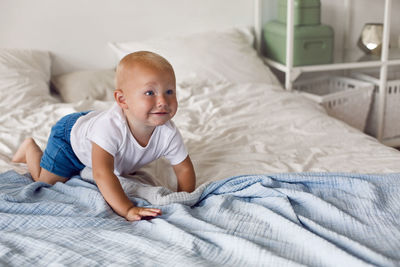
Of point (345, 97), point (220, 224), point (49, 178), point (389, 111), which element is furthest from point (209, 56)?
point (220, 224)

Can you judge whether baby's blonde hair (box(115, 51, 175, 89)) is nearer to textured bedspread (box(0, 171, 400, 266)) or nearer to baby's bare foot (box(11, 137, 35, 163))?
textured bedspread (box(0, 171, 400, 266))

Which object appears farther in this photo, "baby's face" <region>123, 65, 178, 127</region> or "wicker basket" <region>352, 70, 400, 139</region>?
"wicker basket" <region>352, 70, 400, 139</region>

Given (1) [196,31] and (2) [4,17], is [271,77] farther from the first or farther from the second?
(2) [4,17]

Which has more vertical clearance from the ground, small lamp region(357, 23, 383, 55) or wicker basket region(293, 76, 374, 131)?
small lamp region(357, 23, 383, 55)

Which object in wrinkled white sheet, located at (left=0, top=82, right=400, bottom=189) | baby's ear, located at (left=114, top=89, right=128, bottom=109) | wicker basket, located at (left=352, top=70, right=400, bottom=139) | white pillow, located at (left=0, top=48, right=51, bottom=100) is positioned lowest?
wicker basket, located at (left=352, top=70, right=400, bottom=139)

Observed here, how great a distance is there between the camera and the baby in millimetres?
1217

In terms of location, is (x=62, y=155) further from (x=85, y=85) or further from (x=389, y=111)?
(x=389, y=111)

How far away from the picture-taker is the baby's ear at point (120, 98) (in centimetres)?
128

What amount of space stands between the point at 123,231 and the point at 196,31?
6.10 feet

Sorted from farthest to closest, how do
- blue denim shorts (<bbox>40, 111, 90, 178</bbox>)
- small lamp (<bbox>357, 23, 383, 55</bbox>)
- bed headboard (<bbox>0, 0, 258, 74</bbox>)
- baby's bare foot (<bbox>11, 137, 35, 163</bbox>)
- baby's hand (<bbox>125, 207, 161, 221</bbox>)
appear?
small lamp (<bbox>357, 23, 383, 55</bbox>)
bed headboard (<bbox>0, 0, 258, 74</bbox>)
baby's bare foot (<bbox>11, 137, 35, 163</bbox>)
blue denim shorts (<bbox>40, 111, 90, 178</bbox>)
baby's hand (<bbox>125, 207, 161, 221</bbox>)

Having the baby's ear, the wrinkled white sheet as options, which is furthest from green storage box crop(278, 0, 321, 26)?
the baby's ear

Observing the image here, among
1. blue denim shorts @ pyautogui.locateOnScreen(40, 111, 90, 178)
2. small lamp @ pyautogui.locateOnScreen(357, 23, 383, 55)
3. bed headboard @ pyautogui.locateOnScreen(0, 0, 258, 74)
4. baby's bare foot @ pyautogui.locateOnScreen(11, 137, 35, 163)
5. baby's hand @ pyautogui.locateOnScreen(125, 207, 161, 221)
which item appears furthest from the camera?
small lamp @ pyautogui.locateOnScreen(357, 23, 383, 55)

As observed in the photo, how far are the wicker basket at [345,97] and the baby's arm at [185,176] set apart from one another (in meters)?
1.26

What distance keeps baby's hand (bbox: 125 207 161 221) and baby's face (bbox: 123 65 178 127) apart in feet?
0.72
